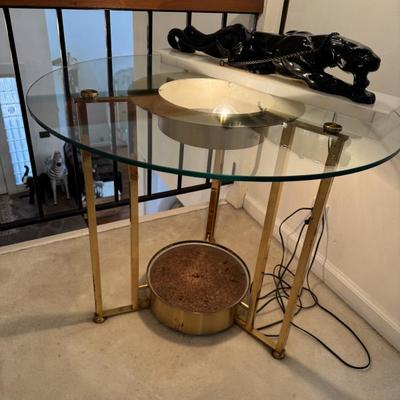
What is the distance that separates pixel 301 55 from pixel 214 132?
36 centimetres

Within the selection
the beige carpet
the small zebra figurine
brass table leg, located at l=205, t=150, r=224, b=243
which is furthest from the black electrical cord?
the small zebra figurine

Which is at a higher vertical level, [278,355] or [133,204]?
[133,204]

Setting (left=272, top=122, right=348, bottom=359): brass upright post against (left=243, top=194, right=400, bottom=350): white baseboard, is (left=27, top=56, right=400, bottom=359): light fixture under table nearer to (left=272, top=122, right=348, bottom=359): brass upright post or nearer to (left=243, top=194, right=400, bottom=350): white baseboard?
(left=272, top=122, right=348, bottom=359): brass upright post

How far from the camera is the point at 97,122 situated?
3.02ft

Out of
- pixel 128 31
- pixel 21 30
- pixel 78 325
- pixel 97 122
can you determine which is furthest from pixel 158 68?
pixel 21 30

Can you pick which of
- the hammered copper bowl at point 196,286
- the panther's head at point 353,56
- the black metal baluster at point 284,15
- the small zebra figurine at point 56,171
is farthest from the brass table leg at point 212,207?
the small zebra figurine at point 56,171

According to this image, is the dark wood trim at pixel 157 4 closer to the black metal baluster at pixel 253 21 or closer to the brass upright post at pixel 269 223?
the black metal baluster at pixel 253 21

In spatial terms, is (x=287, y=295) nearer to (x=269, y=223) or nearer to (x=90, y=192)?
(x=269, y=223)

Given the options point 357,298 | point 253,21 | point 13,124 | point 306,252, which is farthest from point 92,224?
point 13,124

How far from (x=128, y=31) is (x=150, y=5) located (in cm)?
372

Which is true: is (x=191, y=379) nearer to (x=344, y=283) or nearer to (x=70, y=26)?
(x=344, y=283)

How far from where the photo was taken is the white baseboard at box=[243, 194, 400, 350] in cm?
133

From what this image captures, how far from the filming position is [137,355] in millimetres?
1227

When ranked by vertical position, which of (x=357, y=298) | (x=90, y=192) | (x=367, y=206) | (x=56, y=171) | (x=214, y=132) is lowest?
(x=56, y=171)
